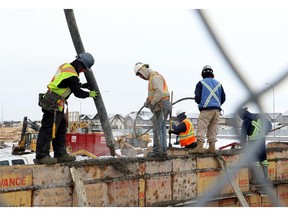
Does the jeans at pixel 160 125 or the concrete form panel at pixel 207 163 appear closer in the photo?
the jeans at pixel 160 125

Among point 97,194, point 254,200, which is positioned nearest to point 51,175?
point 97,194

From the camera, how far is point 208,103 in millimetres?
5609

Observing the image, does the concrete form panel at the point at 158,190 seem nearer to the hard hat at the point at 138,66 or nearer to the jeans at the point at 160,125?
the jeans at the point at 160,125

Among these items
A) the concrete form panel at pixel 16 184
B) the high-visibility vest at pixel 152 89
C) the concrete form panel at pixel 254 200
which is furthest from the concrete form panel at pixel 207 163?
the concrete form panel at pixel 16 184

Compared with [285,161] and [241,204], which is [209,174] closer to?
[241,204]

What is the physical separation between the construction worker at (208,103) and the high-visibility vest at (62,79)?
2.02 meters

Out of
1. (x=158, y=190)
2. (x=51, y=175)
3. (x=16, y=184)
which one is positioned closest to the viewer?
(x=16, y=184)

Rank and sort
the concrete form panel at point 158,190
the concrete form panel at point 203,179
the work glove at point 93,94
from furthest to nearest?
the concrete form panel at point 203,179, the concrete form panel at point 158,190, the work glove at point 93,94

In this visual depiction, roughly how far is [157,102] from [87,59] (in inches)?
57.2

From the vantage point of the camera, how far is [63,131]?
15.6ft

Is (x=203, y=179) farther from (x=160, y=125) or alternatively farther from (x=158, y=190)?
(x=160, y=125)

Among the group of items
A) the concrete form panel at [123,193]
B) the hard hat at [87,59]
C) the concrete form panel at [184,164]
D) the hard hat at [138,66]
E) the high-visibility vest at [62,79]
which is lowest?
the concrete form panel at [123,193]

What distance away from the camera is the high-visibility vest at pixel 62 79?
4328 millimetres

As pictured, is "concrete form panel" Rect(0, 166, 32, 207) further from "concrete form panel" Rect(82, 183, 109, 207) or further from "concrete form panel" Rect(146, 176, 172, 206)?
"concrete form panel" Rect(146, 176, 172, 206)
